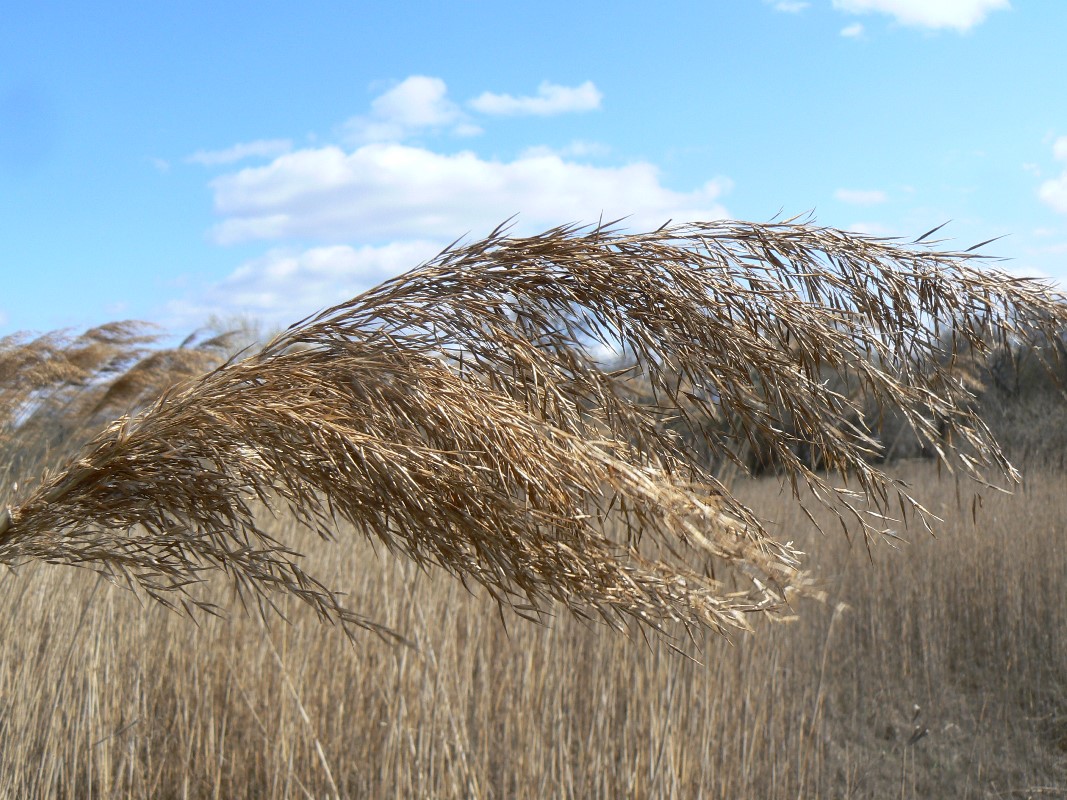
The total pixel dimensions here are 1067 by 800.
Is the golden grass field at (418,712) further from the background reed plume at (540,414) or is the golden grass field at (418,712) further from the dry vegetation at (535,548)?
the background reed plume at (540,414)

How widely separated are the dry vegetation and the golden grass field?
2cm

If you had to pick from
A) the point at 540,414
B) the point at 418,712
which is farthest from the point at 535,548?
the point at 418,712

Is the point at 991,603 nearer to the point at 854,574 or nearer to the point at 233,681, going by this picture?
the point at 854,574

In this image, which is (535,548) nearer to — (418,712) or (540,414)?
(540,414)

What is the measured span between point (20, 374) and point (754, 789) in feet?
12.5

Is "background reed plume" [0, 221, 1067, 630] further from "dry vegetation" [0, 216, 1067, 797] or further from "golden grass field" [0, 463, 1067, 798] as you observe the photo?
"golden grass field" [0, 463, 1067, 798]

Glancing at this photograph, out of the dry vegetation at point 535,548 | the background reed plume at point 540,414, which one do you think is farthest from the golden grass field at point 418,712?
the background reed plume at point 540,414

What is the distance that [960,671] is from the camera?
4.72 metres

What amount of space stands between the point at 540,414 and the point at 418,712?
1684mm

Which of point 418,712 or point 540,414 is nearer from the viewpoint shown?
point 540,414

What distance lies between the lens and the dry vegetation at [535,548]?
2.82ft

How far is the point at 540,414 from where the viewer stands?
0.91 m

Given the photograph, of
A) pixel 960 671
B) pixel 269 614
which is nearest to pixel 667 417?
pixel 269 614

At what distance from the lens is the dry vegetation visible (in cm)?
86
